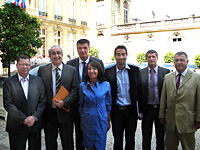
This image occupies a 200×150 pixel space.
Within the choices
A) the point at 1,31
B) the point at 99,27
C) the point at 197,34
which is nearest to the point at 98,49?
the point at 99,27

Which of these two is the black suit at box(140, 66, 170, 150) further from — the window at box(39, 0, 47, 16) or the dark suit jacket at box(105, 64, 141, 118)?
the window at box(39, 0, 47, 16)

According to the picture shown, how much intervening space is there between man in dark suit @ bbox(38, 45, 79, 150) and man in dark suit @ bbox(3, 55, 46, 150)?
6.0 inches

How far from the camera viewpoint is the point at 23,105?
278cm

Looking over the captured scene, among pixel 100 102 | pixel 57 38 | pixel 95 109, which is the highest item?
pixel 57 38

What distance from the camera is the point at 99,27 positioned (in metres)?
25.5

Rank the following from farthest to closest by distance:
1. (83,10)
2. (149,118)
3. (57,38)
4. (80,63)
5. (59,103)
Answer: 1. (83,10)
2. (57,38)
3. (80,63)
4. (149,118)
5. (59,103)

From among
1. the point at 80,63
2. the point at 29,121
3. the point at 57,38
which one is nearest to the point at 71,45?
the point at 57,38

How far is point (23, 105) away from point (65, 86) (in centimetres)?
70

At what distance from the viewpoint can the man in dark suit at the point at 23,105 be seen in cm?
271

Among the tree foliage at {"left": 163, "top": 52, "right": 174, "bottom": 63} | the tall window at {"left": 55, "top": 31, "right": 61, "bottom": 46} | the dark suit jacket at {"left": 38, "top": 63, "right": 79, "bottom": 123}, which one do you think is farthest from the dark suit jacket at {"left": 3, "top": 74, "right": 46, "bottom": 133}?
the tree foliage at {"left": 163, "top": 52, "right": 174, "bottom": 63}

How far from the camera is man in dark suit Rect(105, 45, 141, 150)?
3.09 metres

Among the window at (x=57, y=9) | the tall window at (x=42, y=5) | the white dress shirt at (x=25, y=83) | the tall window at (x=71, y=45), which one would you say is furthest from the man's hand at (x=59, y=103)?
the tall window at (x=71, y=45)

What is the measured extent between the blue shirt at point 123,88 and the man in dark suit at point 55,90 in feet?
2.37

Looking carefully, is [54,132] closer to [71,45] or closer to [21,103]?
[21,103]
